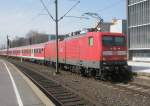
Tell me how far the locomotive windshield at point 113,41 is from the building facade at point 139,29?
26462 millimetres

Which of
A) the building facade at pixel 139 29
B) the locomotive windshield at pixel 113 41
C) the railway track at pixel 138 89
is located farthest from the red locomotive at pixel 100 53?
the building facade at pixel 139 29

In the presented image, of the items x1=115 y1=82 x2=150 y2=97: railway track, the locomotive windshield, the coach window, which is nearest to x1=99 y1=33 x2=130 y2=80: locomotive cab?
the locomotive windshield

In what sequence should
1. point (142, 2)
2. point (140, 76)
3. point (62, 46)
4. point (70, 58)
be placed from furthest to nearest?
point (142, 2)
point (62, 46)
point (70, 58)
point (140, 76)

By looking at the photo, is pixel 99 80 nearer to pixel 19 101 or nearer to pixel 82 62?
pixel 82 62

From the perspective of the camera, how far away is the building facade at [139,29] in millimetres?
49719

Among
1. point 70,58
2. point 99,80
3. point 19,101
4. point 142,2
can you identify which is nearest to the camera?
point 19,101

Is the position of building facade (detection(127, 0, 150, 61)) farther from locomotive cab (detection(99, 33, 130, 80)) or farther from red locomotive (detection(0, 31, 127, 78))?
locomotive cab (detection(99, 33, 130, 80))

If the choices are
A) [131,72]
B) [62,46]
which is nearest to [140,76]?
[131,72]

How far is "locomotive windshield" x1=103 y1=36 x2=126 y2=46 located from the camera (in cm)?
2266

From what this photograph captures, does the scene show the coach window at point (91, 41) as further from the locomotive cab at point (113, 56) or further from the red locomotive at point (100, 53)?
the locomotive cab at point (113, 56)

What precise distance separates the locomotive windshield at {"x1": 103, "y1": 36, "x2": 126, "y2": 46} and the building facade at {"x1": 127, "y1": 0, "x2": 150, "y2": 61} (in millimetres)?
26462

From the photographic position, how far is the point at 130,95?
1575 cm

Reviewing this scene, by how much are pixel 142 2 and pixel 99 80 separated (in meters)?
29.5

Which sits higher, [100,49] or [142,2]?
[142,2]
